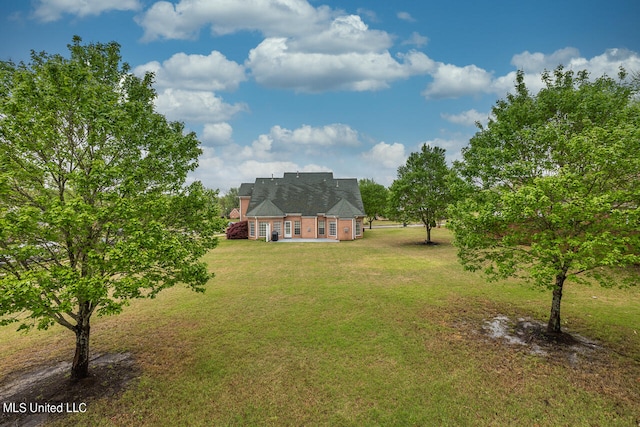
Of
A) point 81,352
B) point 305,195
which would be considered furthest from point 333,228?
point 81,352

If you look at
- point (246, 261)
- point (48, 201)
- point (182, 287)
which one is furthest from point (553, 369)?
point (246, 261)

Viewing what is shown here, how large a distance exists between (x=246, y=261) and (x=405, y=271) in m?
13.0

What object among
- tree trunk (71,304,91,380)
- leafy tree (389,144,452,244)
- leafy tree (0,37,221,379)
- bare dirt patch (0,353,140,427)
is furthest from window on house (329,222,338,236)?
tree trunk (71,304,91,380)

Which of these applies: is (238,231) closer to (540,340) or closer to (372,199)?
→ (372,199)

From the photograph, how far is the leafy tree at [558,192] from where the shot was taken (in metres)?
8.25

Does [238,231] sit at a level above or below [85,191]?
below

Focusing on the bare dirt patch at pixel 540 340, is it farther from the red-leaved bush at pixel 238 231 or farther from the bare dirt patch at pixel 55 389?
the red-leaved bush at pixel 238 231

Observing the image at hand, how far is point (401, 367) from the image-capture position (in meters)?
8.80

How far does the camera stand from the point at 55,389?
786cm

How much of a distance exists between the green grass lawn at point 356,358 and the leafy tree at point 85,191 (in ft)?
9.04

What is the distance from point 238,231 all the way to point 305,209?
968 cm

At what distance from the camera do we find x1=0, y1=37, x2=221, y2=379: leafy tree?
6.25 metres

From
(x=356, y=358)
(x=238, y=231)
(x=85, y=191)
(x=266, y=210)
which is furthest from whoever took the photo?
(x=238, y=231)

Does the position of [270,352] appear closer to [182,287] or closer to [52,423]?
[52,423]
